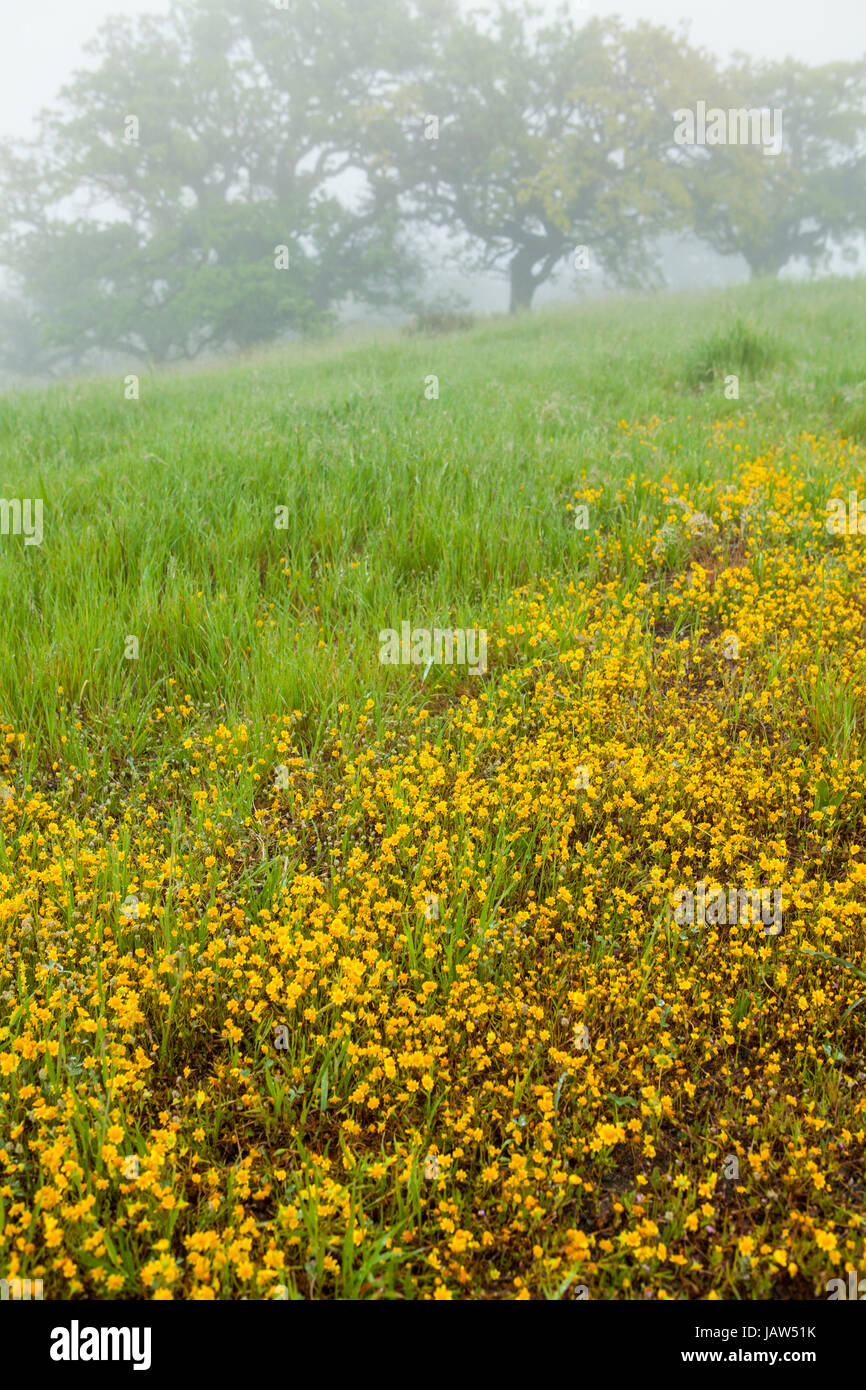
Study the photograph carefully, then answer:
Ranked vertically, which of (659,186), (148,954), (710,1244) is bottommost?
(710,1244)

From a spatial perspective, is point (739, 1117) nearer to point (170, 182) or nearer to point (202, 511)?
point (202, 511)

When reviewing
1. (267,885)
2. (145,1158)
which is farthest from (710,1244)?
(267,885)

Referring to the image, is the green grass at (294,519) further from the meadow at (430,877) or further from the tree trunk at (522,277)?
the tree trunk at (522,277)

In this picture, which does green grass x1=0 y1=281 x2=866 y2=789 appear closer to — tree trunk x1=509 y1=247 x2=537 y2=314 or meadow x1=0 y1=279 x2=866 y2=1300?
meadow x1=0 y1=279 x2=866 y2=1300

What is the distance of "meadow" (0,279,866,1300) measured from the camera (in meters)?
2.07

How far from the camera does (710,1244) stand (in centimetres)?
209

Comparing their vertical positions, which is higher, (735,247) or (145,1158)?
(735,247)

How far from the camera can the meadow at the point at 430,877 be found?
2.07 m

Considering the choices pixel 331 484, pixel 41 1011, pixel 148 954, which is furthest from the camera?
pixel 331 484

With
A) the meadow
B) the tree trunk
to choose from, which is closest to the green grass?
the meadow

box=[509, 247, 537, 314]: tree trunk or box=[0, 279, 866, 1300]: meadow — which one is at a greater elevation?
box=[509, 247, 537, 314]: tree trunk

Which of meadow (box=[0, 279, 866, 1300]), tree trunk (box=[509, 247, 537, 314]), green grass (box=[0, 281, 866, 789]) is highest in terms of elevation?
tree trunk (box=[509, 247, 537, 314])
